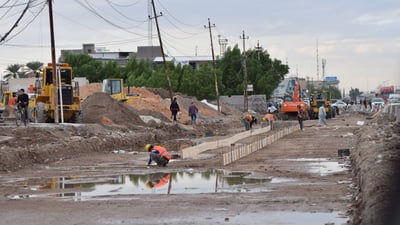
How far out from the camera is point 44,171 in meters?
22.1

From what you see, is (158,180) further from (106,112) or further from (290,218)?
(106,112)

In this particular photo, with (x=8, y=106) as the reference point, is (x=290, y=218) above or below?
below

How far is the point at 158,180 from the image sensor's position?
60.9 feet

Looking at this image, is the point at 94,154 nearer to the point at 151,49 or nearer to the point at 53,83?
the point at 53,83

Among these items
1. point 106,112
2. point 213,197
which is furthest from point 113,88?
point 213,197

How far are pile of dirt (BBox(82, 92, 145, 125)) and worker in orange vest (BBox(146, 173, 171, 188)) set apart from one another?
23400mm

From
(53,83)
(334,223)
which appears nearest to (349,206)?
(334,223)

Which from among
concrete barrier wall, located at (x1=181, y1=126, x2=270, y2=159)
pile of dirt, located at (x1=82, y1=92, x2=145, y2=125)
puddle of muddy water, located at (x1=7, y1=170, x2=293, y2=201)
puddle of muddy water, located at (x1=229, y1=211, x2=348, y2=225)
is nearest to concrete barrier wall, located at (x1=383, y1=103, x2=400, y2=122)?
concrete barrier wall, located at (x1=181, y1=126, x2=270, y2=159)

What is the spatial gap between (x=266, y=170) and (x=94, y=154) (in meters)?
11.0

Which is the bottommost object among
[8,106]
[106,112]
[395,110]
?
[395,110]

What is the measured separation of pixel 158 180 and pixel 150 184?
948 millimetres

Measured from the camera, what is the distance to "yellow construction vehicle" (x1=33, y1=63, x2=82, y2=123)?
→ 122 ft

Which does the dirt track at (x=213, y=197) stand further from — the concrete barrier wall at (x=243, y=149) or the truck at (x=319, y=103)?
the truck at (x=319, y=103)

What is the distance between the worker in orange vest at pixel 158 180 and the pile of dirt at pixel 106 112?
23.4 meters
